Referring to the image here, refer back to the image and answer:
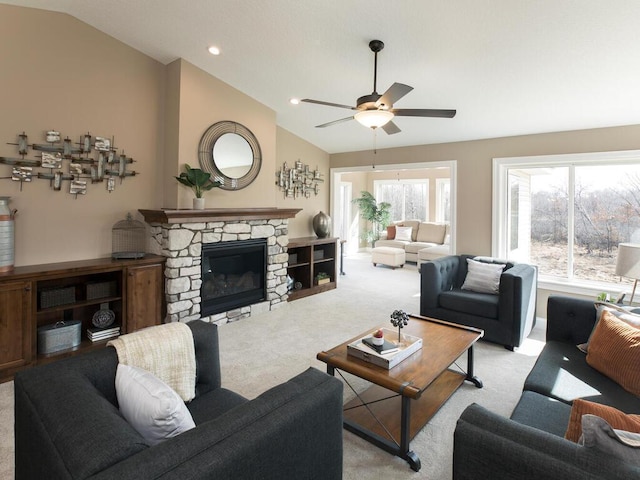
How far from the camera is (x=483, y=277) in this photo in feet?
13.4

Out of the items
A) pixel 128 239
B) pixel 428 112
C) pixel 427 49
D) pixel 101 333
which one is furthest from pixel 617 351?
pixel 128 239

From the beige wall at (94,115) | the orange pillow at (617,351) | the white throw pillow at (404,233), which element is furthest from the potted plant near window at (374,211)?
the orange pillow at (617,351)

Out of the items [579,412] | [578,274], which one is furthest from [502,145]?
[579,412]

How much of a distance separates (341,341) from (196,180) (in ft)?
7.61

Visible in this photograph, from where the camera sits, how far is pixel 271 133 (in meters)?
5.02

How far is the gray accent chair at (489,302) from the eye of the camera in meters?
3.55

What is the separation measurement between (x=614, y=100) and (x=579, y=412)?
12.0 feet

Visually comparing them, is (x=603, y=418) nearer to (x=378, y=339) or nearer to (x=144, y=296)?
(x=378, y=339)

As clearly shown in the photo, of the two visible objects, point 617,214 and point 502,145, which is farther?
point 502,145

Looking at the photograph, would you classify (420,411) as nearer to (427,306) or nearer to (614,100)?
(427,306)

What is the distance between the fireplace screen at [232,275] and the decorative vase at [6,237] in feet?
5.53

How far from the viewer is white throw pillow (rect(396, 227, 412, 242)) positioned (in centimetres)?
927

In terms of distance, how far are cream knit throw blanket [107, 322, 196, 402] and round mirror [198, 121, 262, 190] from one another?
279cm

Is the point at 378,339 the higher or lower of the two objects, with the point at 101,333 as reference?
higher
